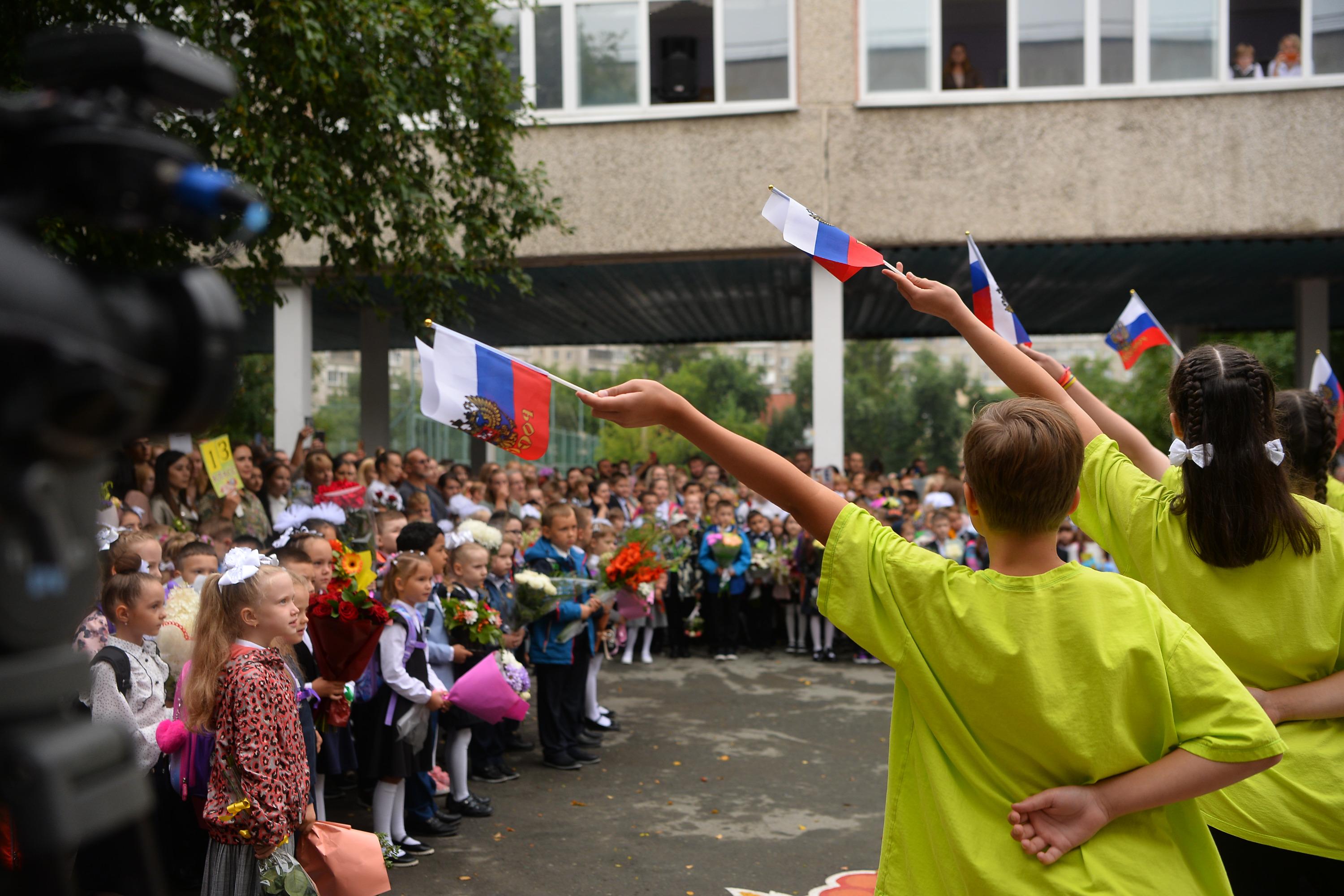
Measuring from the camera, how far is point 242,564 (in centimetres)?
445

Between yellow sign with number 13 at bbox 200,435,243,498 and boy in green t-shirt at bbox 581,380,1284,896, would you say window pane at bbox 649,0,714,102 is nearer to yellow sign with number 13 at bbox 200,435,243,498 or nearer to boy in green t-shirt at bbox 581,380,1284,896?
yellow sign with number 13 at bbox 200,435,243,498

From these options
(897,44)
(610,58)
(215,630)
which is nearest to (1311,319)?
(897,44)

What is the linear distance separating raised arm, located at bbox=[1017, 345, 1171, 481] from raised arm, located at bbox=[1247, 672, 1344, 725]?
27.5 inches

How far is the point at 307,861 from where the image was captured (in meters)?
4.39

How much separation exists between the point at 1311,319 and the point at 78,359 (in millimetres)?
20877

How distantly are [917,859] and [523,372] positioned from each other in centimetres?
241

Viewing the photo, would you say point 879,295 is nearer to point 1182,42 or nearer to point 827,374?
point 827,374

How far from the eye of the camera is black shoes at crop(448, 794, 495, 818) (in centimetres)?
687

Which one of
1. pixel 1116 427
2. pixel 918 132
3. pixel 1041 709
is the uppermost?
pixel 918 132

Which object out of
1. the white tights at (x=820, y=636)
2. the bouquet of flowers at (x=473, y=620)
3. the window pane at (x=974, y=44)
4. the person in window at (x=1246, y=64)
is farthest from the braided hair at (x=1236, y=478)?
the person in window at (x=1246, y=64)

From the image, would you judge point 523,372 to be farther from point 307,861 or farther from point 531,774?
point 531,774

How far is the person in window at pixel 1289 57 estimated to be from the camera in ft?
49.6

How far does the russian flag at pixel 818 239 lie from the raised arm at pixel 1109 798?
→ 2.24 metres

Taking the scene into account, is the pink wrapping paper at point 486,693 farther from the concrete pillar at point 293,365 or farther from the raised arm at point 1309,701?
the concrete pillar at point 293,365
